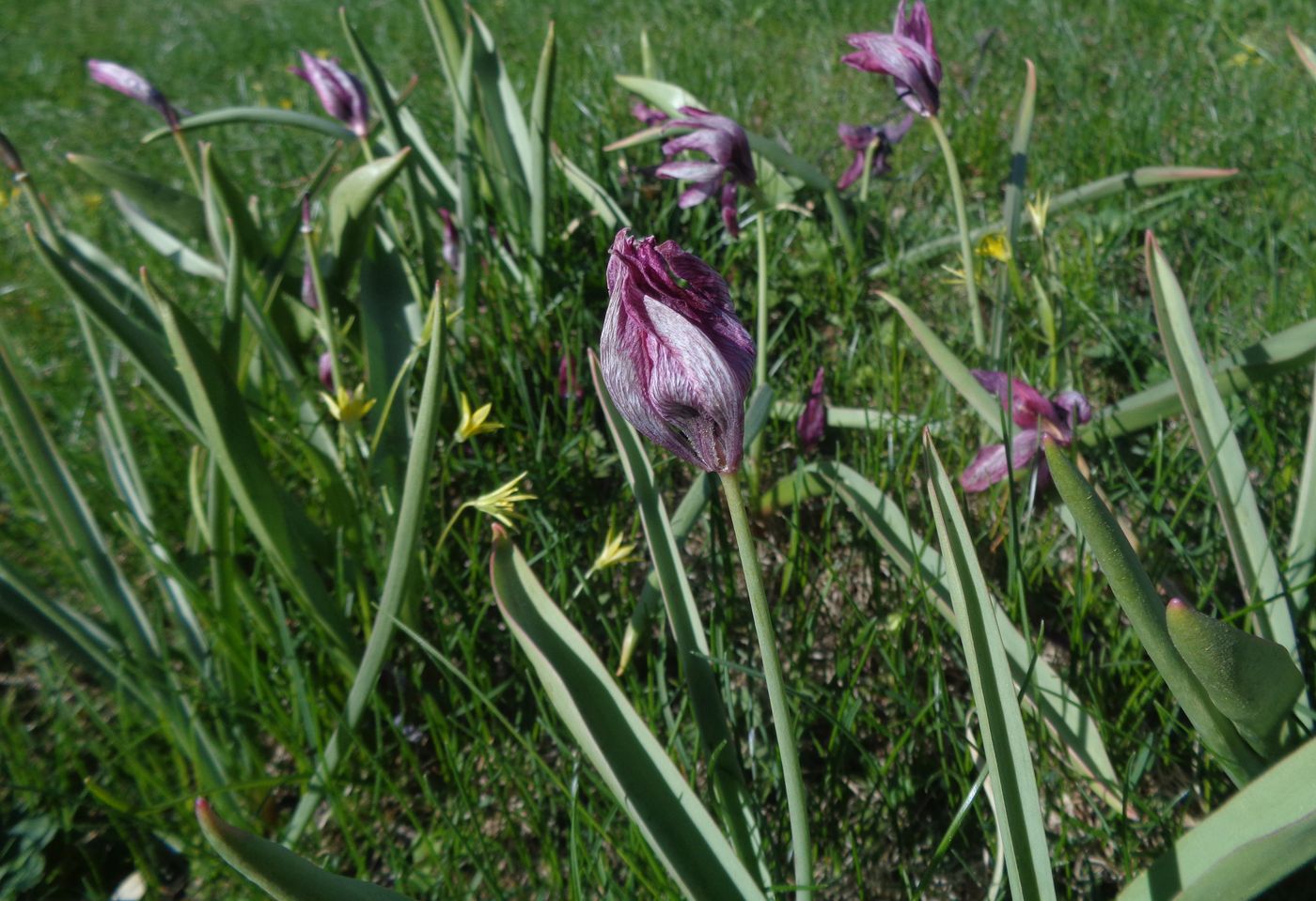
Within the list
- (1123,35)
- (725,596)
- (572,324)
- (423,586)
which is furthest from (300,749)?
(1123,35)

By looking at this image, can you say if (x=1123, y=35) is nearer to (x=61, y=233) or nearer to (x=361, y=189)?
(x=361, y=189)

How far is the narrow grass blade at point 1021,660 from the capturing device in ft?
2.97

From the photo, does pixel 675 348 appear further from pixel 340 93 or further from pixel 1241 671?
pixel 340 93

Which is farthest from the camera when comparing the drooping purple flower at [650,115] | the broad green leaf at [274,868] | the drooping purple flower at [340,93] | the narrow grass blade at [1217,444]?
the drooping purple flower at [650,115]

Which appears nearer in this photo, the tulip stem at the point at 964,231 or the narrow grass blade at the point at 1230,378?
the narrow grass blade at the point at 1230,378

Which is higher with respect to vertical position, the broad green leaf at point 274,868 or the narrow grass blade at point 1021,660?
the broad green leaf at point 274,868

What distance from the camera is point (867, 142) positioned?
1.75m

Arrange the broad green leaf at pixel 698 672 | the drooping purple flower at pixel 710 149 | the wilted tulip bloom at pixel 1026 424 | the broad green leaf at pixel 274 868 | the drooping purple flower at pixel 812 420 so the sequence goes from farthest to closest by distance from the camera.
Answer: the drooping purple flower at pixel 812 420 → the drooping purple flower at pixel 710 149 → the wilted tulip bloom at pixel 1026 424 → the broad green leaf at pixel 698 672 → the broad green leaf at pixel 274 868

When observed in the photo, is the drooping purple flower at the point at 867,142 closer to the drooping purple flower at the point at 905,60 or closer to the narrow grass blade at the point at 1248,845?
the drooping purple flower at the point at 905,60

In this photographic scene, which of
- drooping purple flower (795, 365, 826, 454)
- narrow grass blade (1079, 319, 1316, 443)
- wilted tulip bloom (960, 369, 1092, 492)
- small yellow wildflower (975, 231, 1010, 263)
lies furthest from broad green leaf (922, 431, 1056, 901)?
small yellow wildflower (975, 231, 1010, 263)

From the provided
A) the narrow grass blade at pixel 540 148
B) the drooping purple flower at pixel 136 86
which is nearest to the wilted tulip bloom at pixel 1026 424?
the narrow grass blade at pixel 540 148

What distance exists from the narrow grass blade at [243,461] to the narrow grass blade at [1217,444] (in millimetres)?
999

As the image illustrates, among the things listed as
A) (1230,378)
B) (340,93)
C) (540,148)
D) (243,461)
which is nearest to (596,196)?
(540,148)

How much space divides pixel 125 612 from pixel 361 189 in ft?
2.09
